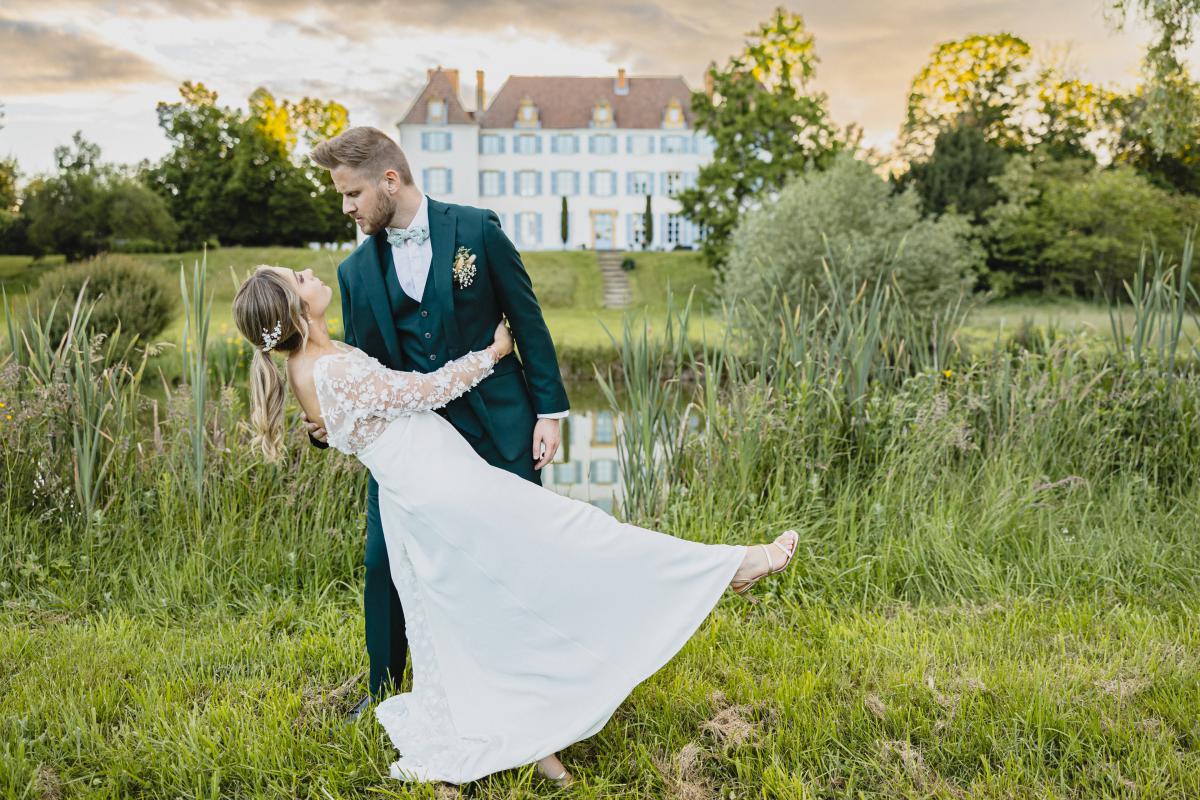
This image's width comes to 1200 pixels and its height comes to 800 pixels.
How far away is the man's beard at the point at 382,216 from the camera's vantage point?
2445 millimetres

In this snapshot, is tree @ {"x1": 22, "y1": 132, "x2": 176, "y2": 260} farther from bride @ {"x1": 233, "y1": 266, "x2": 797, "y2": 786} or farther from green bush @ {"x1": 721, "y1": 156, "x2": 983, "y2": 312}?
bride @ {"x1": 233, "y1": 266, "x2": 797, "y2": 786}

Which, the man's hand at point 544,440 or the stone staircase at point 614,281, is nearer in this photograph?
the man's hand at point 544,440

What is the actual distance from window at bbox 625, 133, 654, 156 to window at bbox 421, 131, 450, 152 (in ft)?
31.1

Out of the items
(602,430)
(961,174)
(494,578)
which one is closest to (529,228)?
(961,174)

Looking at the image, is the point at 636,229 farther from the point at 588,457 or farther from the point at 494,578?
the point at 494,578

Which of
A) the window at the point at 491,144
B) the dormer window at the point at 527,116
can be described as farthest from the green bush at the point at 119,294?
the dormer window at the point at 527,116

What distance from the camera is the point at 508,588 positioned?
2289mm

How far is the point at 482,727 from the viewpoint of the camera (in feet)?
7.61

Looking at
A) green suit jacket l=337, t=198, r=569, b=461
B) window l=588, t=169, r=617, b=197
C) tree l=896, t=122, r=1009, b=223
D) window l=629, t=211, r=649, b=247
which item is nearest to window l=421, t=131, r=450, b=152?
window l=588, t=169, r=617, b=197

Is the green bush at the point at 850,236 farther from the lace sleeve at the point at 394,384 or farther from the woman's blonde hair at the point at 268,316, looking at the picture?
the woman's blonde hair at the point at 268,316

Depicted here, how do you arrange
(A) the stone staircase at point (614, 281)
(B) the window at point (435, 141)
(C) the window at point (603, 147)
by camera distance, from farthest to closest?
(C) the window at point (603, 147) → (B) the window at point (435, 141) → (A) the stone staircase at point (614, 281)

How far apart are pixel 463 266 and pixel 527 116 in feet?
147

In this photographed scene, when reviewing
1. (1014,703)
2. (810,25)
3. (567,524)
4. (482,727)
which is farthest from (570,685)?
(810,25)

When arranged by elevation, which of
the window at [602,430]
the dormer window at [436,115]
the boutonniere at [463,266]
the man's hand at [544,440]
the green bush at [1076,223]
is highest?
the dormer window at [436,115]
